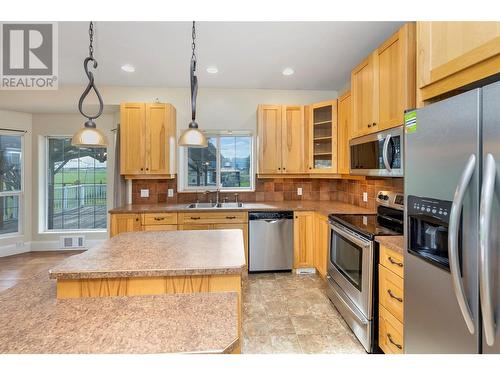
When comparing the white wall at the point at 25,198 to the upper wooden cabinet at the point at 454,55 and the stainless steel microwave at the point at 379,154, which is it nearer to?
the stainless steel microwave at the point at 379,154

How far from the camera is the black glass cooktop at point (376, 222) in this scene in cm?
196

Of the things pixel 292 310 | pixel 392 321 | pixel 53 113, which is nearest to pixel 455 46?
pixel 392 321

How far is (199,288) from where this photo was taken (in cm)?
131

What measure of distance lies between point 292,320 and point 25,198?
486 centimetres

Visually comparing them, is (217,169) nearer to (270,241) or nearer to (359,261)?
(270,241)

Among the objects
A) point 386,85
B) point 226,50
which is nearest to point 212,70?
Result: point 226,50

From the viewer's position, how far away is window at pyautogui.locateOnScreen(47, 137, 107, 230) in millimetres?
4633

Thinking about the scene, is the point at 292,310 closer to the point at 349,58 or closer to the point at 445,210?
the point at 445,210

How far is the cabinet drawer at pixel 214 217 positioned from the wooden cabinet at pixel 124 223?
0.57 metres

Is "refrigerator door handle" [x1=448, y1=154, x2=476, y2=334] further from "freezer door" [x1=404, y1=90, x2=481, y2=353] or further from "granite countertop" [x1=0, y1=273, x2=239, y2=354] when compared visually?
"granite countertop" [x1=0, y1=273, x2=239, y2=354]

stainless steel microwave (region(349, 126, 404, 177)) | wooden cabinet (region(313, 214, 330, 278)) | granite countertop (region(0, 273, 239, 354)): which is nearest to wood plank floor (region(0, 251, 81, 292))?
granite countertop (region(0, 273, 239, 354))

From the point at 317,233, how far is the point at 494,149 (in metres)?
2.59

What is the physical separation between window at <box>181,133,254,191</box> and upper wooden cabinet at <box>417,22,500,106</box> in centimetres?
296

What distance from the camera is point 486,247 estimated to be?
0.87 metres
